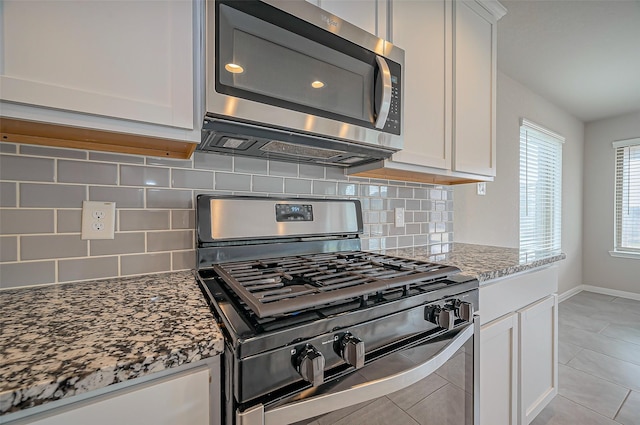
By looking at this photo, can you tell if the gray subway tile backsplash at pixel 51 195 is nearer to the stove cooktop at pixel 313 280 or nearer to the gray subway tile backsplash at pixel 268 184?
the stove cooktop at pixel 313 280

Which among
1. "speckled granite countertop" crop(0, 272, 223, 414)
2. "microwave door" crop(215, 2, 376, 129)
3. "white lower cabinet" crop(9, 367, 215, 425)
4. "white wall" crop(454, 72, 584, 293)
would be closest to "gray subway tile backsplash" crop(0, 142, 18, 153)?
"speckled granite countertop" crop(0, 272, 223, 414)

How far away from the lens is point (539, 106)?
323 cm

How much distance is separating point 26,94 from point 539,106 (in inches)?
171

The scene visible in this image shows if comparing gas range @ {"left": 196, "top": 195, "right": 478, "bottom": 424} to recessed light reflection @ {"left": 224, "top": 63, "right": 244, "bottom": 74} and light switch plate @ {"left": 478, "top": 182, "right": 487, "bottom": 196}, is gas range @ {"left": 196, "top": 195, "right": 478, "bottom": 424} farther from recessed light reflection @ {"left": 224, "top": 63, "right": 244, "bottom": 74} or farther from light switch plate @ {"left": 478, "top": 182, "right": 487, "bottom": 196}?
light switch plate @ {"left": 478, "top": 182, "right": 487, "bottom": 196}

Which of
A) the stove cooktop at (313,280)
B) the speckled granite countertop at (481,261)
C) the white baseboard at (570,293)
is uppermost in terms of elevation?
the stove cooktop at (313,280)

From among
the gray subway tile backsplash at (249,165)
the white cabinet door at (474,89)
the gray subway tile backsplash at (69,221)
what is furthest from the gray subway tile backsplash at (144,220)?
the white cabinet door at (474,89)

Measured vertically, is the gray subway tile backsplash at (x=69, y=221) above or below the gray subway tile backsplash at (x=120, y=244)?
above

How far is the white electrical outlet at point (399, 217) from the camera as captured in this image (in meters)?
1.63

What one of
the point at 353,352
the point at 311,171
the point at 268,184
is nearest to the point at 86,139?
the point at 268,184

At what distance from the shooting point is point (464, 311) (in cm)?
84

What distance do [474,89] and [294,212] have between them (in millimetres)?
1306

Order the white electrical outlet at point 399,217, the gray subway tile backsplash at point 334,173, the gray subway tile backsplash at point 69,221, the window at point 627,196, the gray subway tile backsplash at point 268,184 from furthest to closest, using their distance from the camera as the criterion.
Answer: the window at point 627,196
the white electrical outlet at point 399,217
the gray subway tile backsplash at point 334,173
the gray subway tile backsplash at point 268,184
the gray subway tile backsplash at point 69,221

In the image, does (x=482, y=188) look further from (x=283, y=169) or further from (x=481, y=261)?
(x=283, y=169)

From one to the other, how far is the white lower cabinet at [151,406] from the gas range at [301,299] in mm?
45
